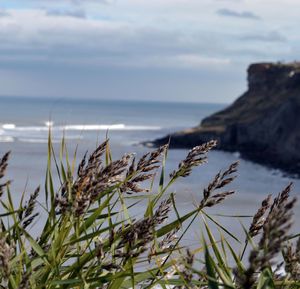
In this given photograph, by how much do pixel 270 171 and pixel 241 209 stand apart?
2428 cm

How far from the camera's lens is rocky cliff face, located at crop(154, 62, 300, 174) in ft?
197

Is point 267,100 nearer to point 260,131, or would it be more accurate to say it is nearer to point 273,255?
point 260,131

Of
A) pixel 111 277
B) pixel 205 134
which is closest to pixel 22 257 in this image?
pixel 111 277

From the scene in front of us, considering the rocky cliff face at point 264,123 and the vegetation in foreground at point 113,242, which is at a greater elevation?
the vegetation in foreground at point 113,242

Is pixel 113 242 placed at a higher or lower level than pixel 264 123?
higher

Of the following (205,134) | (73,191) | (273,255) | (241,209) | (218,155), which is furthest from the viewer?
(205,134)

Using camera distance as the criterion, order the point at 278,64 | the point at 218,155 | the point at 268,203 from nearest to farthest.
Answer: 1. the point at 268,203
2. the point at 218,155
3. the point at 278,64

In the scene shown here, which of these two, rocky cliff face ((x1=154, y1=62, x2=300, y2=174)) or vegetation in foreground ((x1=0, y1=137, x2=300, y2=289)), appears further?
rocky cliff face ((x1=154, y1=62, x2=300, y2=174))

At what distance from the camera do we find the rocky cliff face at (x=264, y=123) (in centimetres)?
6003

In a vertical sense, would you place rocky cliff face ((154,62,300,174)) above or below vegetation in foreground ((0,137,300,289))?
below

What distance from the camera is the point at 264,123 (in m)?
66.6

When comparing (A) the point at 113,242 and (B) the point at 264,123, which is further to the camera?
(B) the point at 264,123

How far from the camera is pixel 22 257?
2.25 meters

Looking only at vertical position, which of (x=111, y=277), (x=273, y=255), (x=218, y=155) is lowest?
(x=218, y=155)
